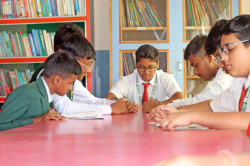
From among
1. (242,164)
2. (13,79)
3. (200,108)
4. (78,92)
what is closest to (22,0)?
(13,79)

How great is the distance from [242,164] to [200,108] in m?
1.36

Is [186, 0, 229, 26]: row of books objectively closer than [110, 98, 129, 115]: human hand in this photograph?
No

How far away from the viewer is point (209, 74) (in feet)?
7.23

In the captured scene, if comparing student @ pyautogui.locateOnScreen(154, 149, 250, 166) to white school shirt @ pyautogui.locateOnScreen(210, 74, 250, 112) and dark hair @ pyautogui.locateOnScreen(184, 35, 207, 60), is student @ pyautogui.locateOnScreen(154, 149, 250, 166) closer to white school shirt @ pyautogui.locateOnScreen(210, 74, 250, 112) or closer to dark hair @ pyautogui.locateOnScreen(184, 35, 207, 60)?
white school shirt @ pyautogui.locateOnScreen(210, 74, 250, 112)

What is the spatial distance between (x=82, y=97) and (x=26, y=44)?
1.44 metres

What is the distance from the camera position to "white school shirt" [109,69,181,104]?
107 inches

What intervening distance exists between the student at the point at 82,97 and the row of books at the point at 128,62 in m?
0.80

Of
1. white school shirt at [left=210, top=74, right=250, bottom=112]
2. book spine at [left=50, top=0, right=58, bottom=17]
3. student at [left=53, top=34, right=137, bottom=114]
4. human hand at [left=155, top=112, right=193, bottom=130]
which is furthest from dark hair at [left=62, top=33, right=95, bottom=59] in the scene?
human hand at [left=155, top=112, right=193, bottom=130]

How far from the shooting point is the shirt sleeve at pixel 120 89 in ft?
8.92

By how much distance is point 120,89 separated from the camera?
275 cm

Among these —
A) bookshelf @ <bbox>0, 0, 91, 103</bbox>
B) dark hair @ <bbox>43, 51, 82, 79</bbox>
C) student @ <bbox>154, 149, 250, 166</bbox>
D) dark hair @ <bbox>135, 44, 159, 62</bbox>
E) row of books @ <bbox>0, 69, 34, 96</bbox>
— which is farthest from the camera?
row of books @ <bbox>0, 69, 34, 96</bbox>

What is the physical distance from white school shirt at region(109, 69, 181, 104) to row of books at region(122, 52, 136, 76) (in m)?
0.23

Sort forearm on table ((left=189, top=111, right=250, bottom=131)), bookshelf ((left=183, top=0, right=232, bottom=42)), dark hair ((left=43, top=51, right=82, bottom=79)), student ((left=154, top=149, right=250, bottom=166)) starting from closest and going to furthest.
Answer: student ((left=154, top=149, right=250, bottom=166)) → forearm on table ((left=189, top=111, right=250, bottom=131)) → dark hair ((left=43, top=51, right=82, bottom=79)) → bookshelf ((left=183, top=0, right=232, bottom=42))

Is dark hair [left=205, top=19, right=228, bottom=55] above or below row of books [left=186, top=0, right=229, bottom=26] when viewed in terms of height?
below
